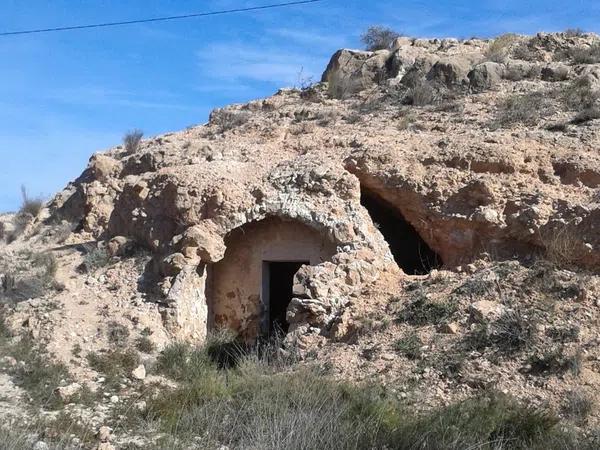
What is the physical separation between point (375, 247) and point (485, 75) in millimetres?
5443

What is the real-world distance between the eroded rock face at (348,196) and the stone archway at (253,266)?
4cm

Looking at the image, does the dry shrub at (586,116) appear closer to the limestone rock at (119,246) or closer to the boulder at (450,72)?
the boulder at (450,72)

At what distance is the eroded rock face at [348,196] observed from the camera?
1141 centimetres

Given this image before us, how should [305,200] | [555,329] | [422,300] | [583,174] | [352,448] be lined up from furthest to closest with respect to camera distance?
[305,200] → [583,174] → [422,300] → [555,329] → [352,448]

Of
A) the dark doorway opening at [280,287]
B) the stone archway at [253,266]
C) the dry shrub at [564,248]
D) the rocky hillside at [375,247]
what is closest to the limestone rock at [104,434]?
the rocky hillside at [375,247]

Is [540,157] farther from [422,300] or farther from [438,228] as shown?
[422,300]

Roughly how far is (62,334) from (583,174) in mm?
7864

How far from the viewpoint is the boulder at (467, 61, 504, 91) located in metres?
15.5

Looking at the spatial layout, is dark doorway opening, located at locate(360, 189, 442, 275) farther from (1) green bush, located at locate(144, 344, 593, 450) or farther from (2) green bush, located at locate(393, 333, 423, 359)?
(1) green bush, located at locate(144, 344, 593, 450)

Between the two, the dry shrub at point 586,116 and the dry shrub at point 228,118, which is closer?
the dry shrub at point 586,116

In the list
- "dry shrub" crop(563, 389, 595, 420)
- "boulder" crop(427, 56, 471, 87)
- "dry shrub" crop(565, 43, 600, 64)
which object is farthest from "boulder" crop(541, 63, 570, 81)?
"dry shrub" crop(563, 389, 595, 420)

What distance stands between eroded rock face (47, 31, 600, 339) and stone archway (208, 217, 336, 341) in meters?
0.04

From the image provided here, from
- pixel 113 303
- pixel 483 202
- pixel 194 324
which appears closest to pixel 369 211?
pixel 483 202

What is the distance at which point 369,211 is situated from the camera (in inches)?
527
